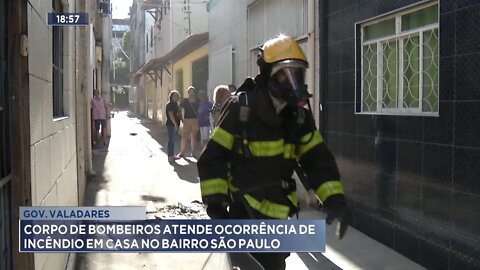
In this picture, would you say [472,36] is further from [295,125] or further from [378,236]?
[378,236]

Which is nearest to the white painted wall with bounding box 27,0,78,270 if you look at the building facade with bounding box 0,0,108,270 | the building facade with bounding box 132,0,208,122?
the building facade with bounding box 0,0,108,270

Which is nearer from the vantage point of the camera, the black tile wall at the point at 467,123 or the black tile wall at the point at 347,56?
the black tile wall at the point at 467,123

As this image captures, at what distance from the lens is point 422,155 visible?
Answer: 194 inches

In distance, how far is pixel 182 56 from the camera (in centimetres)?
1975

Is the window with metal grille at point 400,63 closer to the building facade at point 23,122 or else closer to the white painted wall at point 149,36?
the building facade at point 23,122

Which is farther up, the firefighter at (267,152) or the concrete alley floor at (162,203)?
the firefighter at (267,152)

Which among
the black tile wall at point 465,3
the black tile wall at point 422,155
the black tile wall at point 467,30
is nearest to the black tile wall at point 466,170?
the black tile wall at point 422,155

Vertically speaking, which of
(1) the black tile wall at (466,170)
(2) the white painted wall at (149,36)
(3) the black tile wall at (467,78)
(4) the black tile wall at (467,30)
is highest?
(2) the white painted wall at (149,36)

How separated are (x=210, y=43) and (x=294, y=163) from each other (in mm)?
12253

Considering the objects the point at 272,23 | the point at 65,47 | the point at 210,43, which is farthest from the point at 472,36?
the point at 210,43

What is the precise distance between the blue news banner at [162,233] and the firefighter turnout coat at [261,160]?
4.9 inches

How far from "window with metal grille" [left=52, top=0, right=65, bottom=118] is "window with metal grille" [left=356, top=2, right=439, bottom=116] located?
330cm

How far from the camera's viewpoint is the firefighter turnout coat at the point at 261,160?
9.96ft

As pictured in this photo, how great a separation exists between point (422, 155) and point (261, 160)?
8.09 ft
